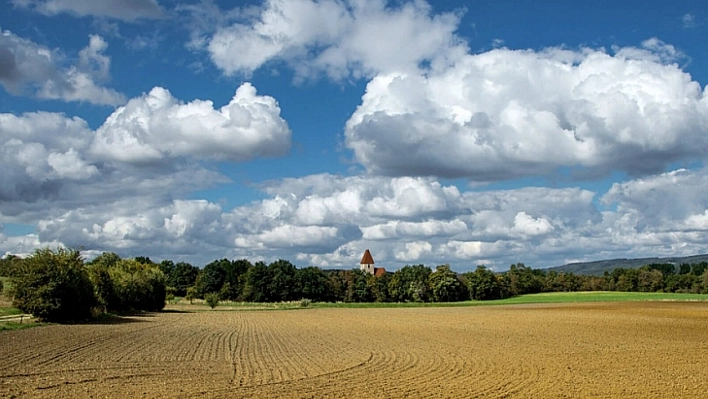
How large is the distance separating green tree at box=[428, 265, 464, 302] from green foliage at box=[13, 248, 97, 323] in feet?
309

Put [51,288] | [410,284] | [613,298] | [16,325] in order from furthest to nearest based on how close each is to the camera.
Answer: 1. [410,284]
2. [613,298]
3. [51,288]
4. [16,325]

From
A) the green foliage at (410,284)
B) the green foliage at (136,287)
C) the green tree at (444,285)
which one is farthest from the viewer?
the green foliage at (410,284)

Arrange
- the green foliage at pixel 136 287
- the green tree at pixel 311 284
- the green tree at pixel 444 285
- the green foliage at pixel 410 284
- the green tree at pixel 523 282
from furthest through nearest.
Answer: the green tree at pixel 523 282 < the green tree at pixel 311 284 < the green foliage at pixel 410 284 < the green tree at pixel 444 285 < the green foliage at pixel 136 287

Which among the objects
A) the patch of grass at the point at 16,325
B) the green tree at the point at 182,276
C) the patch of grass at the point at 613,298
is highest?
the green tree at the point at 182,276

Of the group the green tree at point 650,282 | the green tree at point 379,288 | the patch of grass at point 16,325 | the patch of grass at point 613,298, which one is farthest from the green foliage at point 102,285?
the green tree at point 650,282

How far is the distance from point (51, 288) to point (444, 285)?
99677mm

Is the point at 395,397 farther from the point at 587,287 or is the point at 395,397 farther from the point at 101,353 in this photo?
the point at 587,287

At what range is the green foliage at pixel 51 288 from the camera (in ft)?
150

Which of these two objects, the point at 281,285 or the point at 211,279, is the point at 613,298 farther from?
the point at 211,279

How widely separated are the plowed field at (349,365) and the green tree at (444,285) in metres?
93.6

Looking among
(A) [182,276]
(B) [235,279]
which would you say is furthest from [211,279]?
(A) [182,276]

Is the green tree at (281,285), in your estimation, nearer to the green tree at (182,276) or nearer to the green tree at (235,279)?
the green tree at (235,279)

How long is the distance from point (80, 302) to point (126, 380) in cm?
3246

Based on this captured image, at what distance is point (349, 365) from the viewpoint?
26.1 metres
